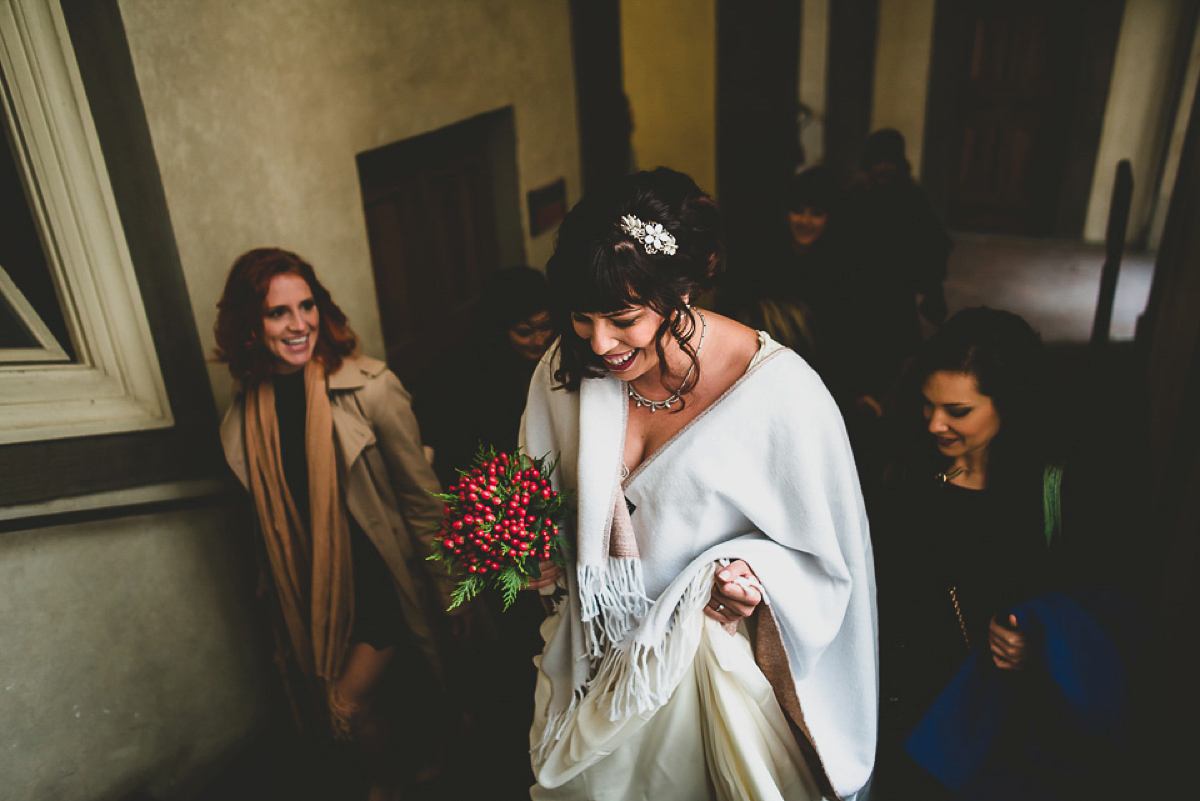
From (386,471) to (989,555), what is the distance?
1837 mm

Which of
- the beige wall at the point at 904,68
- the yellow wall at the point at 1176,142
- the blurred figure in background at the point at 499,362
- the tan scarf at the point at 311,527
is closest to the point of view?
the tan scarf at the point at 311,527

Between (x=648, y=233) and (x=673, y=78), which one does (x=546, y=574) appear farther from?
(x=673, y=78)

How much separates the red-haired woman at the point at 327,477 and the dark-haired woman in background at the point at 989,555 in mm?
1540

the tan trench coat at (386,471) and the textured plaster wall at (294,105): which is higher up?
the textured plaster wall at (294,105)

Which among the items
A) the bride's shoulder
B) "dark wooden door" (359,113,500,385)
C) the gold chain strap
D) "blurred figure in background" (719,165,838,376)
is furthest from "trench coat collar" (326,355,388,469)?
the gold chain strap

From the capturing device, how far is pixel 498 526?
1.92 metres

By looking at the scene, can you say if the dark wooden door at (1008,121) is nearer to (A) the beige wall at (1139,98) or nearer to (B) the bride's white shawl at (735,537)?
(A) the beige wall at (1139,98)

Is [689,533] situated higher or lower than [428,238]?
lower

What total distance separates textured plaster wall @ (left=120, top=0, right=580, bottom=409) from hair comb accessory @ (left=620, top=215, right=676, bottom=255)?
1.68 metres

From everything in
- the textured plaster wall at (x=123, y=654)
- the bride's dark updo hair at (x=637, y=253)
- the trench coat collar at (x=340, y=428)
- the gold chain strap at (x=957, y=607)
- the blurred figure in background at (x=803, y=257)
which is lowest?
the textured plaster wall at (x=123, y=654)

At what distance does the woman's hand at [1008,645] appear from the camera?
1927 mm

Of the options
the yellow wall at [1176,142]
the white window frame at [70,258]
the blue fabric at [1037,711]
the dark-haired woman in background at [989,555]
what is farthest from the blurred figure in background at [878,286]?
the yellow wall at [1176,142]

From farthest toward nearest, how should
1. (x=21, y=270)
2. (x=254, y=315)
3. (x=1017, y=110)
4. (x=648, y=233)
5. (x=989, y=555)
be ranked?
(x=1017, y=110) → (x=21, y=270) → (x=254, y=315) → (x=989, y=555) → (x=648, y=233)

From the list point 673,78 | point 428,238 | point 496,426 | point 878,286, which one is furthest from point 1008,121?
point 496,426
